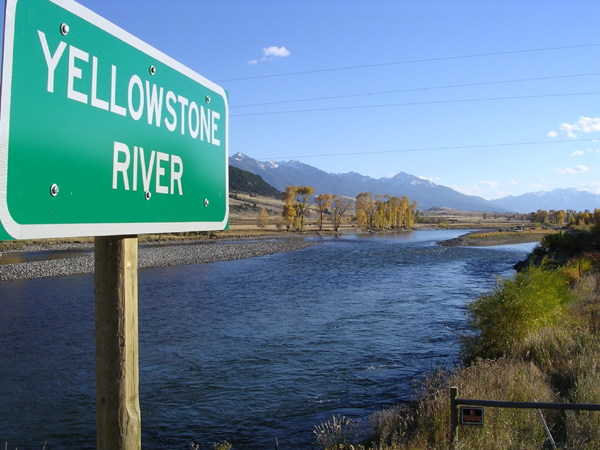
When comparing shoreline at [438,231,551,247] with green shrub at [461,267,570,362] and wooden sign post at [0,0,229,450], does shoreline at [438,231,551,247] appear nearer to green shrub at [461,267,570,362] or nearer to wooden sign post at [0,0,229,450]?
green shrub at [461,267,570,362]

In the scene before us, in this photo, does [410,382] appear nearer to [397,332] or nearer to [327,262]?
[397,332]

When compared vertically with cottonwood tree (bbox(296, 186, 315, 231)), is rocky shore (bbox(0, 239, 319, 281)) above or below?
below

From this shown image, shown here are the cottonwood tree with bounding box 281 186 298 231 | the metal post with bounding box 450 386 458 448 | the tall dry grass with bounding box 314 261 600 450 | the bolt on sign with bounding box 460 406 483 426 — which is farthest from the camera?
the cottonwood tree with bounding box 281 186 298 231

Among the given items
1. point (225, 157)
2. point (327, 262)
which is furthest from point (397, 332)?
point (327, 262)

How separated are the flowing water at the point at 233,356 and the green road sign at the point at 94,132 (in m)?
6.83

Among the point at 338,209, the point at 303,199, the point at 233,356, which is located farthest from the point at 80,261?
the point at 338,209

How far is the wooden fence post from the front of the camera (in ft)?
6.44

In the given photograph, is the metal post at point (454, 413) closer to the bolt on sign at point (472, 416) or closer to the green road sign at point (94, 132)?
the bolt on sign at point (472, 416)

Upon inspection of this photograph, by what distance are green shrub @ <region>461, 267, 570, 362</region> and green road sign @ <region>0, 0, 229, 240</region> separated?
32.5ft

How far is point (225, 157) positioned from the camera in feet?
7.72

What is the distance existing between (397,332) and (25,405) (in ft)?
34.7

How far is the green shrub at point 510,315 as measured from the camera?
10.5 meters

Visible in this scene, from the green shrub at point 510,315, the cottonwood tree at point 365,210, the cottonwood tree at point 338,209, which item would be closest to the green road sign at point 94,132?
the green shrub at point 510,315

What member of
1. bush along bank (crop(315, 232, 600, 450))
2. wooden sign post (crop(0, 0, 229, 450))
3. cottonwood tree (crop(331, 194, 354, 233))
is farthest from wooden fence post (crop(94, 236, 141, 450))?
cottonwood tree (crop(331, 194, 354, 233))
